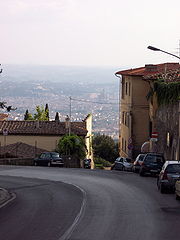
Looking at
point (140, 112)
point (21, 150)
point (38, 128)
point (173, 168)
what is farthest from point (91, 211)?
point (38, 128)

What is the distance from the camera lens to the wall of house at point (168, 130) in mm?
44531

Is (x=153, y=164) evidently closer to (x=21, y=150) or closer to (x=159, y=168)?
(x=159, y=168)

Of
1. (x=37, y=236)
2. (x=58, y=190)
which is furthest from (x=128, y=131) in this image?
(x=37, y=236)

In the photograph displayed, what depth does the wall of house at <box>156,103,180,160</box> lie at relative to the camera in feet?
146

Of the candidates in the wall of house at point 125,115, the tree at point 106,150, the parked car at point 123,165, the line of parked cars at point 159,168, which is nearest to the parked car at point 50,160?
the parked car at point 123,165

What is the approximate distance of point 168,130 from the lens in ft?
158

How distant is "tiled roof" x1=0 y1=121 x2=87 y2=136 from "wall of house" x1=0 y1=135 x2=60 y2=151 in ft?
1.71

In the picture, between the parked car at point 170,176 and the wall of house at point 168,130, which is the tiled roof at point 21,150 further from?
the parked car at point 170,176

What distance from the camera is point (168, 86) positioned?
1965 inches

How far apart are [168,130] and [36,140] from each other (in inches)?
1299

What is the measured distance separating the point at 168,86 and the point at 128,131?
23.4 m

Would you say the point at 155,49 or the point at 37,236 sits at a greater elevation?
the point at 155,49

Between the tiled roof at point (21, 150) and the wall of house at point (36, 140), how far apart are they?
12.4 ft

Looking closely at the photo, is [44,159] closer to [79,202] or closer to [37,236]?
[79,202]
